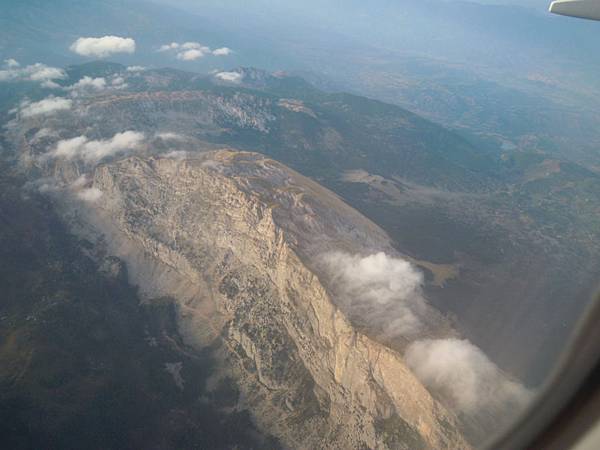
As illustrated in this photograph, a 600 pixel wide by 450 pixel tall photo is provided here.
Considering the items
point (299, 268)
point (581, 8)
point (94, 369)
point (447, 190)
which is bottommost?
point (447, 190)

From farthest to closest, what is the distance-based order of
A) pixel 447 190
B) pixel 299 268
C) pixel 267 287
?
pixel 447 190, pixel 267 287, pixel 299 268

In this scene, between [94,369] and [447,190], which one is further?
[447,190]

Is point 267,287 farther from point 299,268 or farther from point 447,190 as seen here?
point 447,190

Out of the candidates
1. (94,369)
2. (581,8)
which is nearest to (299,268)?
(94,369)

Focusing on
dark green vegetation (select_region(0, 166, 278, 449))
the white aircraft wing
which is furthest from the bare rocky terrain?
the white aircraft wing

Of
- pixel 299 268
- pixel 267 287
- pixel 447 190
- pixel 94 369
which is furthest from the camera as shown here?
pixel 447 190
